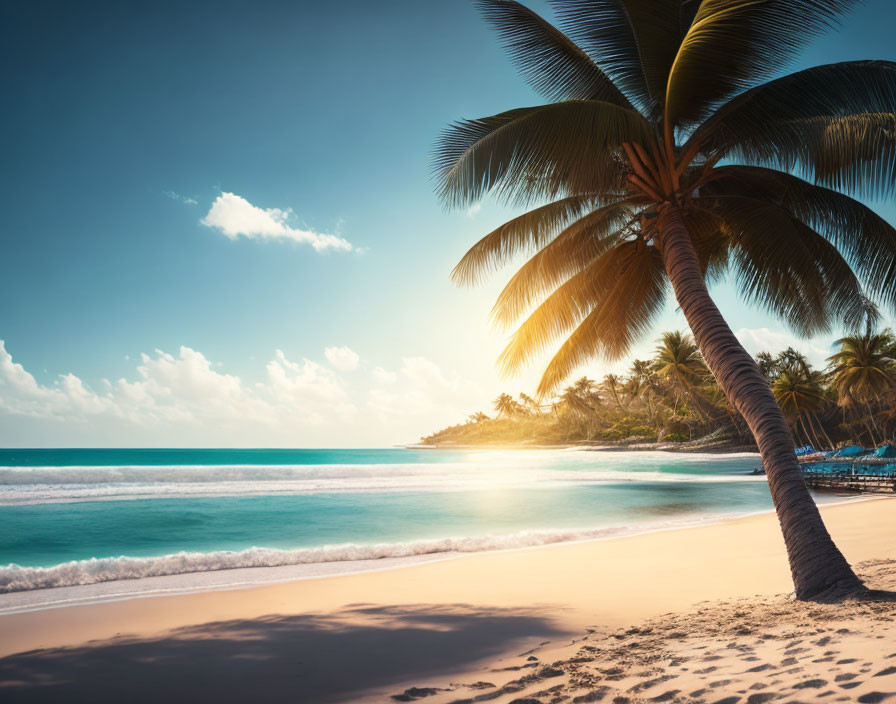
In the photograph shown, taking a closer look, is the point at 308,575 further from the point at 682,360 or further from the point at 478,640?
the point at 682,360

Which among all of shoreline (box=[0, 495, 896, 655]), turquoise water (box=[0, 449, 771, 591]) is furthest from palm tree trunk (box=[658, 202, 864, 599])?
turquoise water (box=[0, 449, 771, 591])

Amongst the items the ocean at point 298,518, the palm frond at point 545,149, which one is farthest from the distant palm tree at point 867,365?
the palm frond at point 545,149

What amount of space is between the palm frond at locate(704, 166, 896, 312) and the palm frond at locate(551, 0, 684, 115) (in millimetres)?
1326

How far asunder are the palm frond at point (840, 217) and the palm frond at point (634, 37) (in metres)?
1.33

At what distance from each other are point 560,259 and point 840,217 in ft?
10.8

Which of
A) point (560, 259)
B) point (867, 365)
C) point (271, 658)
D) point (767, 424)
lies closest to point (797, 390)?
point (867, 365)

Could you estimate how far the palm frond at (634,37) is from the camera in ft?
18.0

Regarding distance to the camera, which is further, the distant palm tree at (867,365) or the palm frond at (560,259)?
the distant palm tree at (867,365)

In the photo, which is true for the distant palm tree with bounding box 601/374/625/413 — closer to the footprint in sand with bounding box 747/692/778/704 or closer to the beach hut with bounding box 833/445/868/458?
the beach hut with bounding box 833/445/868/458

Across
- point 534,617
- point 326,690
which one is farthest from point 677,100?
point 326,690

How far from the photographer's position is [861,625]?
3.18 metres

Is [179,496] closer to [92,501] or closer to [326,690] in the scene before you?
[92,501]

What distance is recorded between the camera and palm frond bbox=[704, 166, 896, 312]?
5.55 meters

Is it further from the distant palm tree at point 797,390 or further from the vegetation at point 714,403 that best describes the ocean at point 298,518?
the distant palm tree at point 797,390
